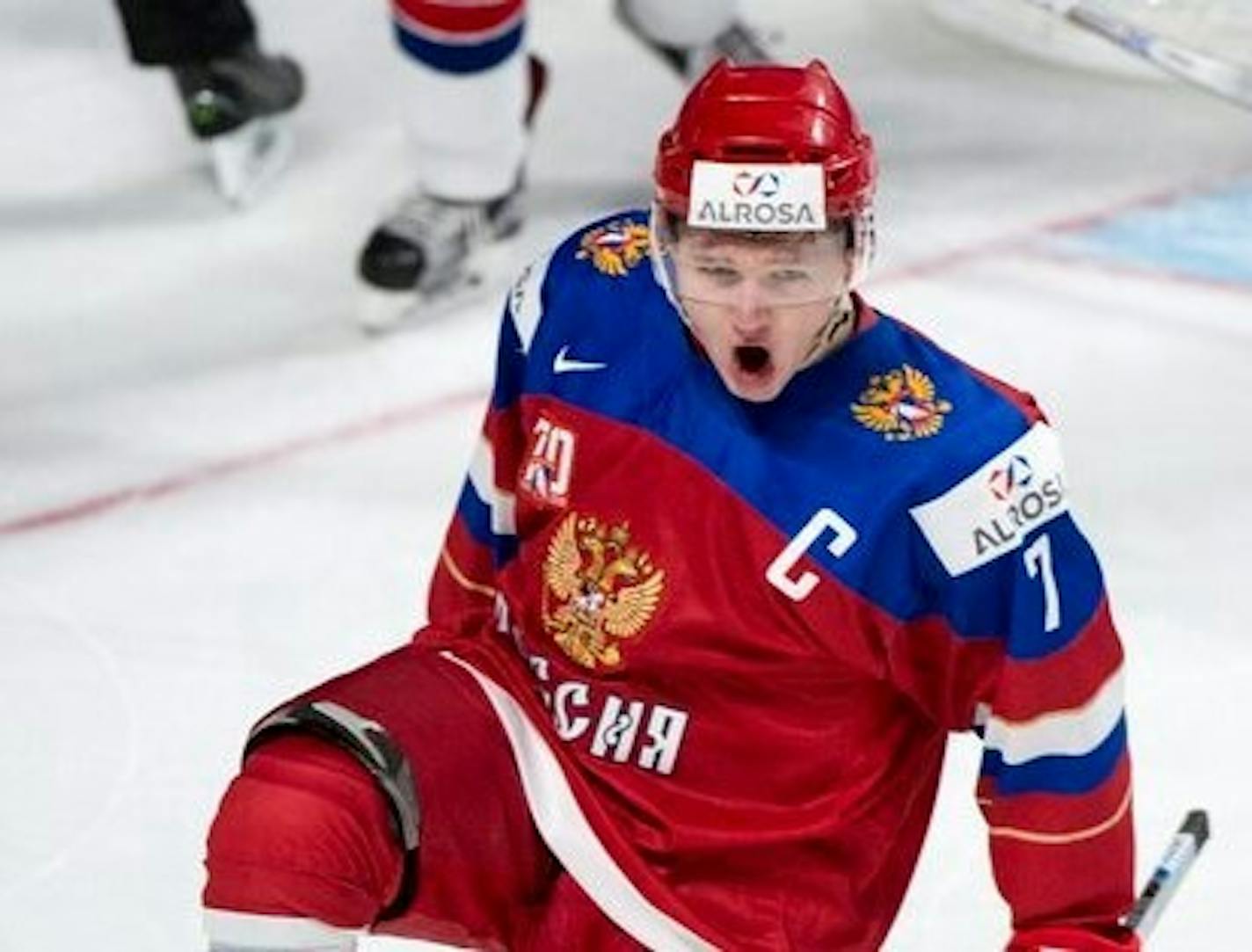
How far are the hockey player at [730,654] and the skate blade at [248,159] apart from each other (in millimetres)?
1358

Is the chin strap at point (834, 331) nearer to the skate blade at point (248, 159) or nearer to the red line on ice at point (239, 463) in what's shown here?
the red line on ice at point (239, 463)

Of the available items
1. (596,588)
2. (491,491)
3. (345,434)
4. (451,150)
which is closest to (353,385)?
(345,434)

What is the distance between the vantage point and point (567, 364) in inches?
57.0

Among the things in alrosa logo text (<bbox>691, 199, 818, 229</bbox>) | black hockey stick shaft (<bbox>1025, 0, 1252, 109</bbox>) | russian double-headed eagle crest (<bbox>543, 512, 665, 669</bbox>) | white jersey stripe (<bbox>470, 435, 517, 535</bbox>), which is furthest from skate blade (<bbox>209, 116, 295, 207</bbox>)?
alrosa logo text (<bbox>691, 199, 818, 229</bbox>)

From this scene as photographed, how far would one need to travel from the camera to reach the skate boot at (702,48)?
9.48ft

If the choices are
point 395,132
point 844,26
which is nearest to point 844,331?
point 395,132

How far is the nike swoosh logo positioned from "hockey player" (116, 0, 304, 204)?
1.34m

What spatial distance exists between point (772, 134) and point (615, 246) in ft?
0.57

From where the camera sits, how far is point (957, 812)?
75.2 inches

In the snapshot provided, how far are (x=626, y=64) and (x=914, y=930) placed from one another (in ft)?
5.07

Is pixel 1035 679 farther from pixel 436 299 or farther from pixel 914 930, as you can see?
pixel 436 299

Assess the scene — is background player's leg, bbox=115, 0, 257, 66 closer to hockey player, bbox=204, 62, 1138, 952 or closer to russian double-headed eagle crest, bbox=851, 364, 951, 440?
hockey player, bbox=204, 62, 1138, 952

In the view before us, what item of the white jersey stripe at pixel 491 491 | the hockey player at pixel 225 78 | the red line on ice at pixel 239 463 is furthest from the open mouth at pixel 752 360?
the hockey player at pixel 225 78

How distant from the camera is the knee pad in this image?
131 centimetres
